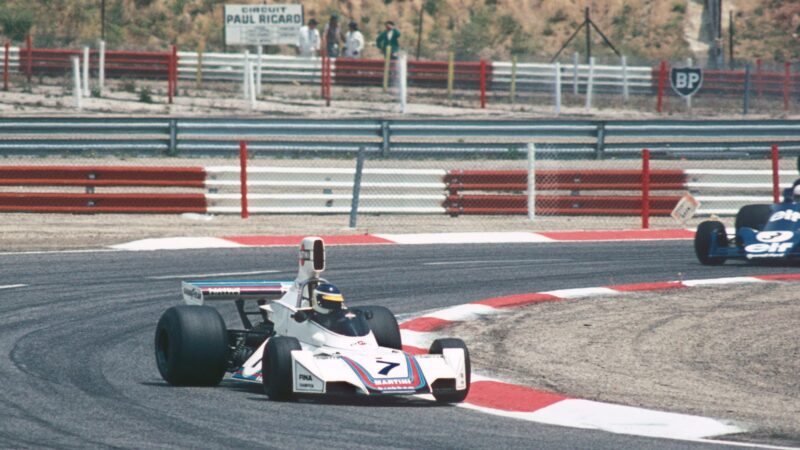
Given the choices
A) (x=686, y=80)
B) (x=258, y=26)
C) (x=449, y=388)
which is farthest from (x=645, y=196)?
(x=258, y=26)

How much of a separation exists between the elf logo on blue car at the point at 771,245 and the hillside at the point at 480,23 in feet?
98.0

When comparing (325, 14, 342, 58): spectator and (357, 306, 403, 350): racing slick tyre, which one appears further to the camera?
(325, 14, 342, 58): spectator

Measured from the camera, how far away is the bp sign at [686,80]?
1479 inches

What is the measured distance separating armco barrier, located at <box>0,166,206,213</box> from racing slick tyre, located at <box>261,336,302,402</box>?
13.0 meters

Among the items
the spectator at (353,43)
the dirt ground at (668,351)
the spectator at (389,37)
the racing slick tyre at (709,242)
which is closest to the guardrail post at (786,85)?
the spectator at (389,37)

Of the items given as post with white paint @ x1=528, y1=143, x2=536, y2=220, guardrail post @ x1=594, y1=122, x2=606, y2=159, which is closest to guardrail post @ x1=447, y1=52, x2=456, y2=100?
guardrail post @ x1=594, y1=122, x2=606, y2=159

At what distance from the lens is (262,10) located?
38.8 m

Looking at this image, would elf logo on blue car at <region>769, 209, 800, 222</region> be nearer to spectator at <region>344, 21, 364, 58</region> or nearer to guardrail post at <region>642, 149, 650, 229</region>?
guardrail post at <region>642, 149, 650, 229</region>

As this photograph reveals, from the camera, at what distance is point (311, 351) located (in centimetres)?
947

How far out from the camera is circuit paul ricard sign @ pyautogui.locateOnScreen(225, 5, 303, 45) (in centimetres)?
3878

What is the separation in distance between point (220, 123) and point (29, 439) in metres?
19.7

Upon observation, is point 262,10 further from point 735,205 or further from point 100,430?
point 100,430

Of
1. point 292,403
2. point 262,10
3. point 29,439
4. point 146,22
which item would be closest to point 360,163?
point 292,403

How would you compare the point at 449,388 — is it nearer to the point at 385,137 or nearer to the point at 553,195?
the point at 553,195
